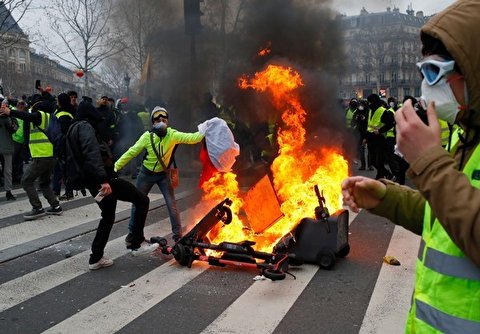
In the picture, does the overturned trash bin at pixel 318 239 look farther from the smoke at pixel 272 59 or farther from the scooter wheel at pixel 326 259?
the smoke at pixel 272 59

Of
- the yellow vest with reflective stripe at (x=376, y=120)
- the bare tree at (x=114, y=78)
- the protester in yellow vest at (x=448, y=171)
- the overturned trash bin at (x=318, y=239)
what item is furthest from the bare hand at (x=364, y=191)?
the bare tree at (x=114, y=78)

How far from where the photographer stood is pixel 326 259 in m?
5.08

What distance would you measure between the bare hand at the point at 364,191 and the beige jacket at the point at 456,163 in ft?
1.13

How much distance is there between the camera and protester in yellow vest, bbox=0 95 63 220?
7.63 meters

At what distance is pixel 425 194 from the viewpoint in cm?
134

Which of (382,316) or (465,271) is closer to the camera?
(465,271)

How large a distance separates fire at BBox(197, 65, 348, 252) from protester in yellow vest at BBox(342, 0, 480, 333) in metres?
3.89

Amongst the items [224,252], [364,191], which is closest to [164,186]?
[224,252]

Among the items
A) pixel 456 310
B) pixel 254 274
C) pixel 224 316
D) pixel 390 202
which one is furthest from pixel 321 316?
pixel 456 310

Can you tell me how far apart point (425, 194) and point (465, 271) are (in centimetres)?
28

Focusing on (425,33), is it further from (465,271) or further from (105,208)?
(105,208)

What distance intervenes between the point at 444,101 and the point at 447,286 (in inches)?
23.1

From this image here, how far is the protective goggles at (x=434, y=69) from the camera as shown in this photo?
1430mm

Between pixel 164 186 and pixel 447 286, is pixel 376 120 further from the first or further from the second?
pixel 447 286
